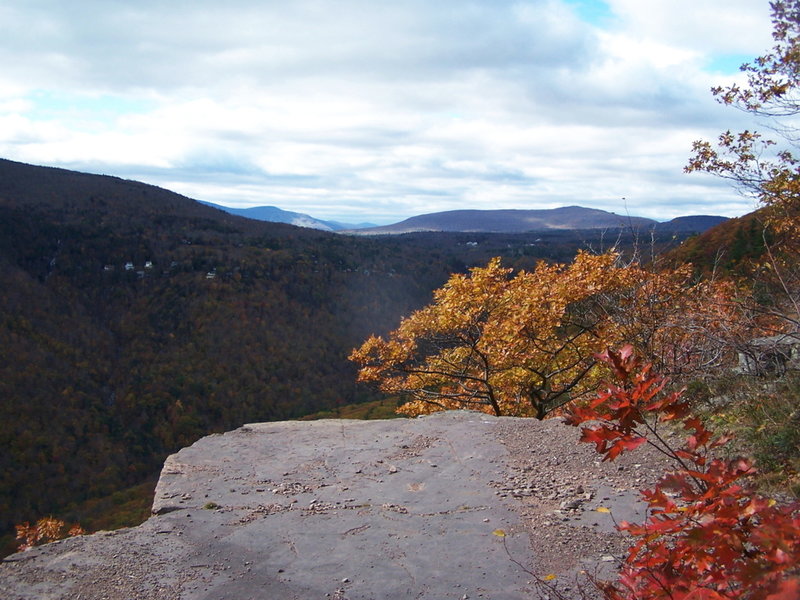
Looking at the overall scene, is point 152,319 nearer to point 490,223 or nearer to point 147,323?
point 147,323

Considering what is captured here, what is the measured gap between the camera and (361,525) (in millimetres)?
5027

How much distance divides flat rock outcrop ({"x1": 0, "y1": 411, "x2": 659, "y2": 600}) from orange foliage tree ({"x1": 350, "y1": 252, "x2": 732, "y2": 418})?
213 centimetres

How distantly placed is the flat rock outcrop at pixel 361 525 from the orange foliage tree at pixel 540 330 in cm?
213

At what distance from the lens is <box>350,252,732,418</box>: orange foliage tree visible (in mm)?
8258

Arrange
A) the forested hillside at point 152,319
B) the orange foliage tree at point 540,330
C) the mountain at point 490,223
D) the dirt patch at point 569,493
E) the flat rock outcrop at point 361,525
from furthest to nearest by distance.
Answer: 1. the mountain at point 490,223
2. the forested hillside at point 152,319
3. the orange foliage tree at point 540,330
4. the dirt patch at point 569,493
5. the flat rock outcrop at point 361,525

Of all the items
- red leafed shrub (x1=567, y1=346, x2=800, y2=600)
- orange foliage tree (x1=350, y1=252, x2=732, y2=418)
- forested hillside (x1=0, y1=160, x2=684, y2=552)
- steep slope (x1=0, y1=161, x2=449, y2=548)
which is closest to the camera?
red leafed shrub (x1=567, y1=346, x2=800, y2=600)

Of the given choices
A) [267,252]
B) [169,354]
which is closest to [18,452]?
[169,354]

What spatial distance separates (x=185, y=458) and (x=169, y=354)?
5304 centimetres

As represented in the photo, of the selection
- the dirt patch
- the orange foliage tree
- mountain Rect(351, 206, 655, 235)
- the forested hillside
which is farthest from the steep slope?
mountain Rect(351, 206, 655, 235)

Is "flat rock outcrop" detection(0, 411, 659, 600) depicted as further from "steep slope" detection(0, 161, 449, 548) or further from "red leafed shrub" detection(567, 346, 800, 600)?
"steep slope" detection(0, 161, 449, 548)

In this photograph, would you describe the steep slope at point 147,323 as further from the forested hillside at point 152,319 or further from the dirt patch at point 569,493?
the dirt patch at point 569,493

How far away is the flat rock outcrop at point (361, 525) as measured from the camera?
13.3 feet

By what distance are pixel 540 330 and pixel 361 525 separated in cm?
534

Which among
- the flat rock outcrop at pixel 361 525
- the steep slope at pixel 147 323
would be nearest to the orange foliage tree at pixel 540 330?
the flat rock outcrop at pixel 361 525
